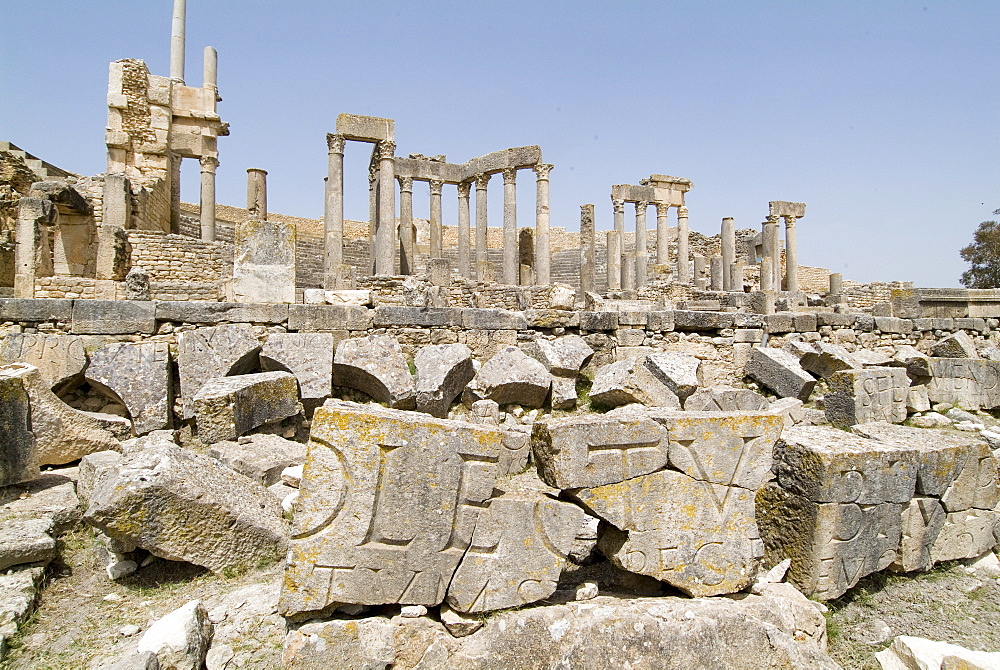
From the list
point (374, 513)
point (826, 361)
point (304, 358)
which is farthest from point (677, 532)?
point (826, 361)

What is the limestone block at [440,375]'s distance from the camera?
5.69 m

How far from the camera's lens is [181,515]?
3.21 meters

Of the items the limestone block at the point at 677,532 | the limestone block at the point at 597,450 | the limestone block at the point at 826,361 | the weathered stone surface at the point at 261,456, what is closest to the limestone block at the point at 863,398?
the limestone block at the point at 826,361

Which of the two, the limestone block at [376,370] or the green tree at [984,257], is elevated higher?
the green tree at [984,257]

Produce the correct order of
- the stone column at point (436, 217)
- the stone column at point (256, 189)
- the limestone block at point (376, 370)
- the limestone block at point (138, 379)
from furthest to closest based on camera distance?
the stone column at point (436, 217)
the stone column at point (256, 189)
the limestone block at point (376, 370)
the limestone block at point (138, 379)

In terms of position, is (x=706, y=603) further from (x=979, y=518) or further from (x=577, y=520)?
(x=979, y=518)

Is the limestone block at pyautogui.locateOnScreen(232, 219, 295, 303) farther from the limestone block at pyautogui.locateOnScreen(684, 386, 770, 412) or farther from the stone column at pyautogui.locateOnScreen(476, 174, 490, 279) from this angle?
the stone column at pyautogui.locateOnScreen(476, 174, 490, 279)

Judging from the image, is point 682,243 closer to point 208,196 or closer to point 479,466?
point 208,196

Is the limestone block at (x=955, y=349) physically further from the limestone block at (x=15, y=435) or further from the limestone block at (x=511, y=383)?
the limestone block at (x=15, y=435)

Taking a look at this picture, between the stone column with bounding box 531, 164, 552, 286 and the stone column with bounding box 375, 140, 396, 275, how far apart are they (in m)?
4.31

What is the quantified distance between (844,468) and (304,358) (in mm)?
4593

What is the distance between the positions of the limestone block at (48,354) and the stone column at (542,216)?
1331 centimetres

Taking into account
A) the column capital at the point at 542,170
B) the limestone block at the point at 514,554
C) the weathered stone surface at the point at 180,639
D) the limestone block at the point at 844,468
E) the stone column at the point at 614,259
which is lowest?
the weathered stone surface at the point at 180,639

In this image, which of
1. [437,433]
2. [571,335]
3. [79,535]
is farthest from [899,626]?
[79,535]
